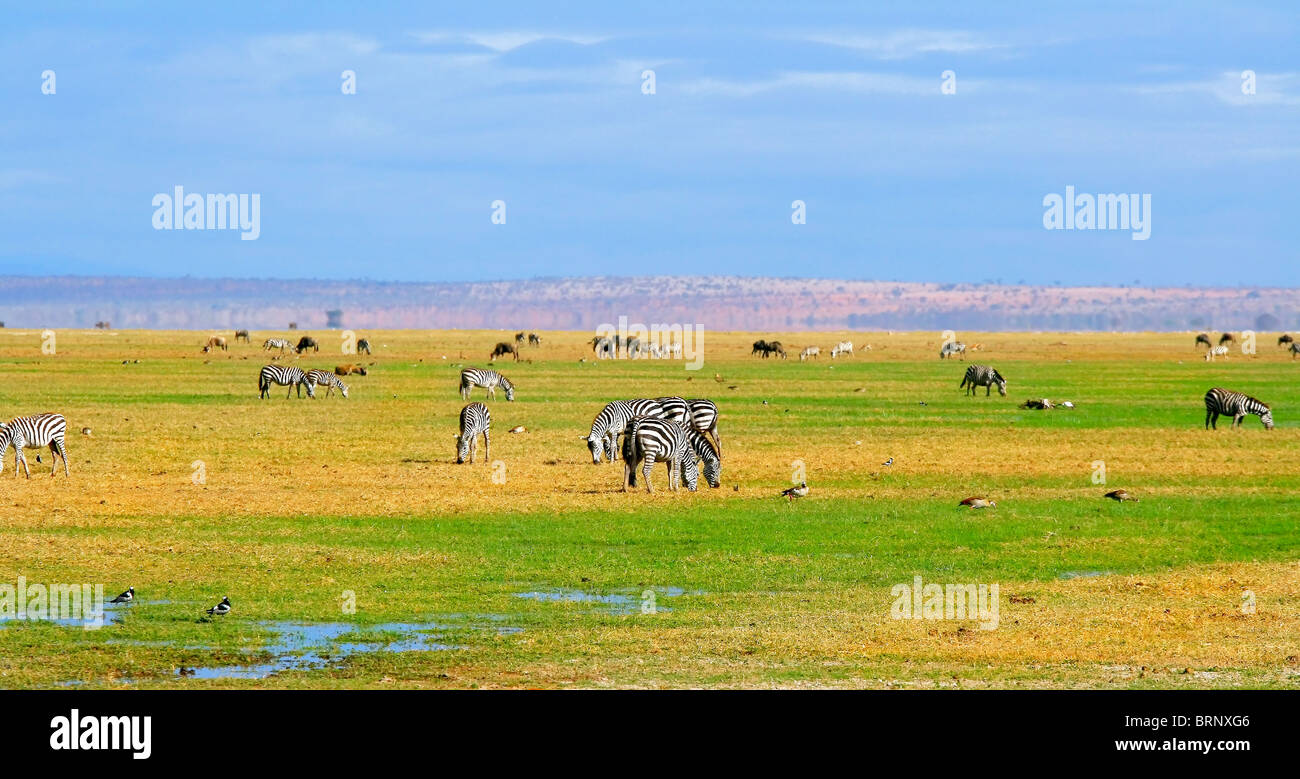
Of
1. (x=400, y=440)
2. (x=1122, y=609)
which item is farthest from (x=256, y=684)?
(x=400, y=440)

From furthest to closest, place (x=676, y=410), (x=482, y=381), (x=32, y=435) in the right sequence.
A: (x=482, y=381) < (x=676, y=410) < (x=32, y=435)

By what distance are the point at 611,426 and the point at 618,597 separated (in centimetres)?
1474

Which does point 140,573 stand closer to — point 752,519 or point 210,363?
point 752,519

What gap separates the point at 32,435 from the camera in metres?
27.8

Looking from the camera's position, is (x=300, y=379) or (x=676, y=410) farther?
(x=300, y=379)

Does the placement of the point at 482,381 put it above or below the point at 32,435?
above

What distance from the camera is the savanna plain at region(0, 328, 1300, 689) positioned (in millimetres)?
13336

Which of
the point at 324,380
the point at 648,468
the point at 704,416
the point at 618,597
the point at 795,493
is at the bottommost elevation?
the point at 618,597

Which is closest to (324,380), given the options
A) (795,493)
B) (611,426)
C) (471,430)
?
(471,430)

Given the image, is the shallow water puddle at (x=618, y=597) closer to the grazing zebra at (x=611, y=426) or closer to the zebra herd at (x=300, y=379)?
the grazing zebra at (x=611, y=426)

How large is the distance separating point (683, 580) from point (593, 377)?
5309cm

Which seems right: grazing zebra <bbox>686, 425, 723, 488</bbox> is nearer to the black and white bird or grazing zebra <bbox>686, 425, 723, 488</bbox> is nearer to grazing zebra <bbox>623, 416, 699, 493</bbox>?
grazing zebra <bbox>623, 416, 699, 493</bbox>

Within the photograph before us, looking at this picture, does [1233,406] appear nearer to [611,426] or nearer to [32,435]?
[611,426]
